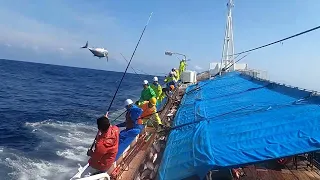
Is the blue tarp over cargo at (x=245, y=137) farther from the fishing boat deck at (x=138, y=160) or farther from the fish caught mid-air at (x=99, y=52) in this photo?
the fish caught mid-air at (x=99, y=52)

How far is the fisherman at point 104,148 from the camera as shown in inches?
200

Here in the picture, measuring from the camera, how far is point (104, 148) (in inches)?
203

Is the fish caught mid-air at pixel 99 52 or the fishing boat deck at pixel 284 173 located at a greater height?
the fish caught mid-air at pixel 99 52

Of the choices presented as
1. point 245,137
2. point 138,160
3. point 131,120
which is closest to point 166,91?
point 131,120

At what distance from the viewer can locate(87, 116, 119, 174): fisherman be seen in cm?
509

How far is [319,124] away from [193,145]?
88.0 inches

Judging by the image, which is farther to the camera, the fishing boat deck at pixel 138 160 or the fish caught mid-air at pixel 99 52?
the fish caught mid-air at pixel 99 52

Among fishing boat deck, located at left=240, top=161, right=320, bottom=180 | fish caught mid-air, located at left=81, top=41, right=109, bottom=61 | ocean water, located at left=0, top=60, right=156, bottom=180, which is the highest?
fish caught mid-air, located at left=81, top=41, right=109, bottom=61

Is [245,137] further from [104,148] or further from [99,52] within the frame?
[99,52]

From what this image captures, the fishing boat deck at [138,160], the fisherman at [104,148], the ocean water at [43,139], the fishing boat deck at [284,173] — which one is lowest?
the ocean water at [43,139]

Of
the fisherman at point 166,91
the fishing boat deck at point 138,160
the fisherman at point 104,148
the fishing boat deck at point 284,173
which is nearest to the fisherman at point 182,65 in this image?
the fisherman at point 166,91

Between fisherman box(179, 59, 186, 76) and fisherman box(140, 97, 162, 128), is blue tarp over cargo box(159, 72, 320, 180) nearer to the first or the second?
fisherman box(140, 97, 162, 128)

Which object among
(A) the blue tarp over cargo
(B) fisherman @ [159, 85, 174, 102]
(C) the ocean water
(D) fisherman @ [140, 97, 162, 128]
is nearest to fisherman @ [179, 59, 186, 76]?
(C) the ocean water

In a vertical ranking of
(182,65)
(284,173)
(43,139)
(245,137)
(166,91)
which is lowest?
(43,139)
